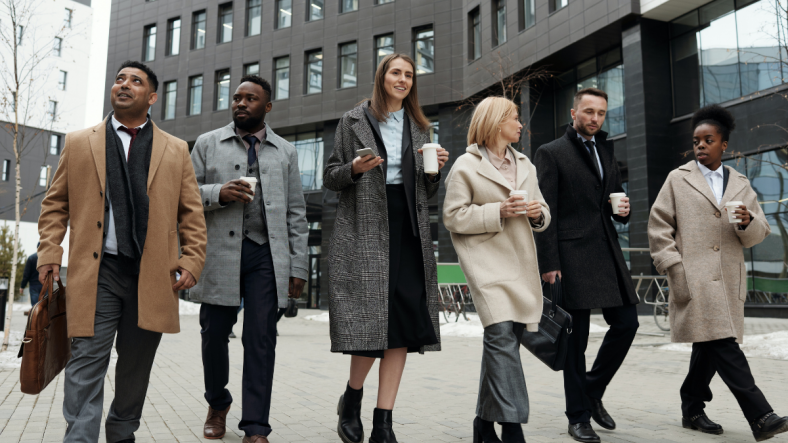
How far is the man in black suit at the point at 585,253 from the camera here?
432cm

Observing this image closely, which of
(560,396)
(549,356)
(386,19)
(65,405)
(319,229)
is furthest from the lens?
(319,229)

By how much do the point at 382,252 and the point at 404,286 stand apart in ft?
0.80

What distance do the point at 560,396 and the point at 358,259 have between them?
129 inches

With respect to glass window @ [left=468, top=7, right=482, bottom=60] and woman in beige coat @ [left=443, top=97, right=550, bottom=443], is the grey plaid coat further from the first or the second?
glass window @ [left=468, top=7, right=482, bottom=60]

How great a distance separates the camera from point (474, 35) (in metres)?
27.2

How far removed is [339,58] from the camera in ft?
102

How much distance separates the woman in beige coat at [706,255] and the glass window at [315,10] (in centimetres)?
2948

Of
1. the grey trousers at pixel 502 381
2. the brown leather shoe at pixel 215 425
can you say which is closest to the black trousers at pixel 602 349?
the grey trousers at pixel 502 381

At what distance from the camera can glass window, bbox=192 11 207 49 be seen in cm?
3588

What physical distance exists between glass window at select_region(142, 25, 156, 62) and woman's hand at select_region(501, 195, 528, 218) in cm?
3804

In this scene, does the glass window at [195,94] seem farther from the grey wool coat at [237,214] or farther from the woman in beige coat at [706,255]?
the woman in beige coat at [706,255]

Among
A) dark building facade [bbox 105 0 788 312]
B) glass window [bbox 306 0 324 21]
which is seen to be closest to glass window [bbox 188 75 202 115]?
dark building facade [bbox 105 0 788 312]

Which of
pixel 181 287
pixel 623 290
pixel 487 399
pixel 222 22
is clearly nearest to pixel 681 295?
pixel 623 290

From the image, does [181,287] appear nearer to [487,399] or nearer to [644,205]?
[487,399]
